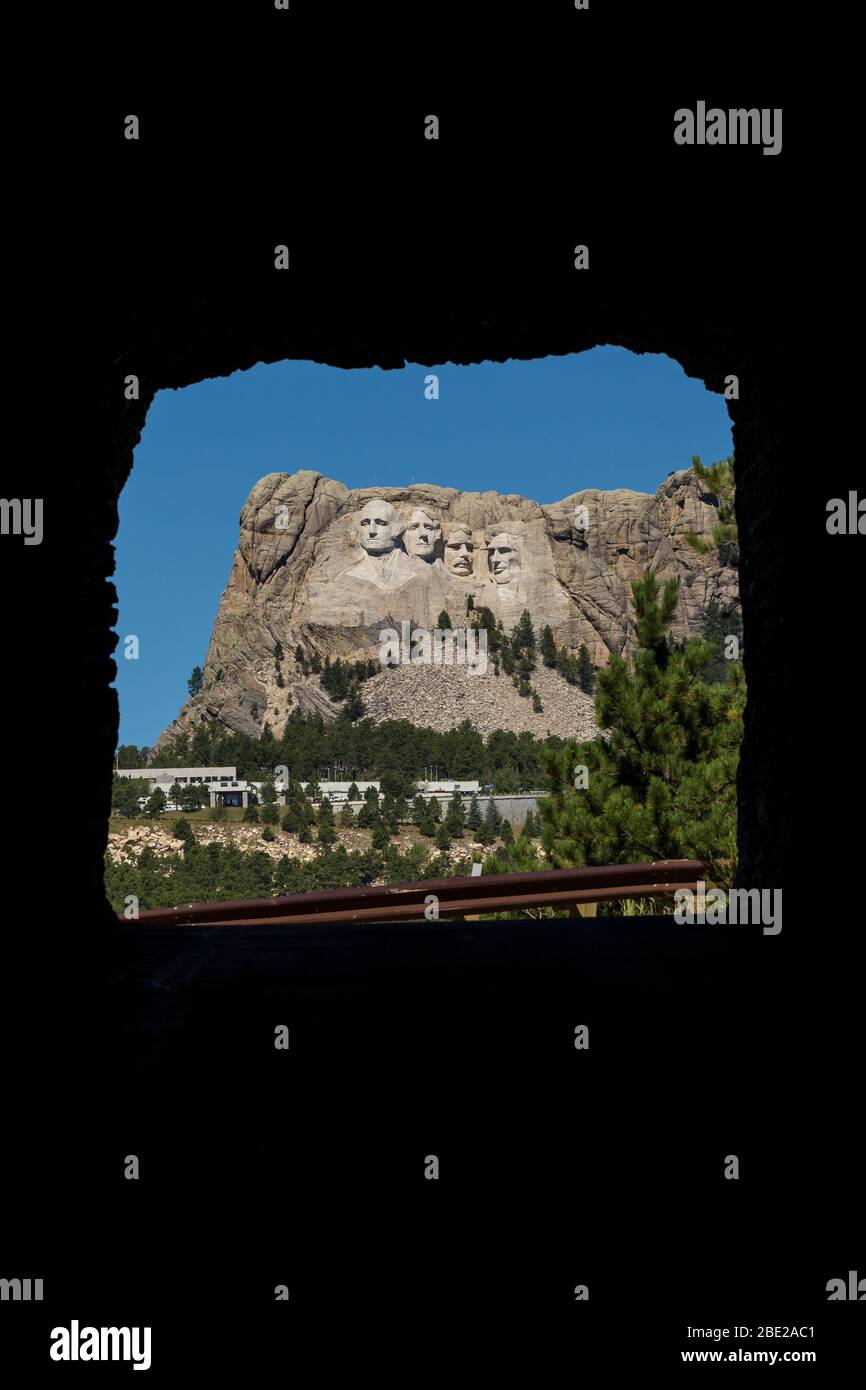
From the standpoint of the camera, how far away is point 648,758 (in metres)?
10.3

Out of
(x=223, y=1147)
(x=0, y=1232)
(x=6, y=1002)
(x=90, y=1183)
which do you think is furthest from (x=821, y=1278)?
(x=6, y=1002)

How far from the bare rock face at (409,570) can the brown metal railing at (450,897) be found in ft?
280

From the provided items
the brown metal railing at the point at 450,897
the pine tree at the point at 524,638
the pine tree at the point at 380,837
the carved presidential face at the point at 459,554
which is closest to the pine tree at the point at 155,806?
the pine tree at the point at 380,837

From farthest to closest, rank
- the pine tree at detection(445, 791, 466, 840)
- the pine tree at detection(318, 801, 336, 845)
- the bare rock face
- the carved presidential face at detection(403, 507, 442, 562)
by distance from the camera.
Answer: the carved presidential face at detection(403, 507, 442, 562) → the bare rock face → the pine tree at detection(445, 791, 466, 840) → the pine tree at detection(318, 801, 336, 845)

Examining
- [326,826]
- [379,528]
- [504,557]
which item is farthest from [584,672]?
[326,826]

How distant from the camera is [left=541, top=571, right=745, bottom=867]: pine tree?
31.2 ft

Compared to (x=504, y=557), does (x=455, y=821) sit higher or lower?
lower

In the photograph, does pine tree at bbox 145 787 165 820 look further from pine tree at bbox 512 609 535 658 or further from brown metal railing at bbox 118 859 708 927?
brown metal railing at bbox 118 859 708 927

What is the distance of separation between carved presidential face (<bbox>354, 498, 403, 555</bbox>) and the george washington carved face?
5594mm

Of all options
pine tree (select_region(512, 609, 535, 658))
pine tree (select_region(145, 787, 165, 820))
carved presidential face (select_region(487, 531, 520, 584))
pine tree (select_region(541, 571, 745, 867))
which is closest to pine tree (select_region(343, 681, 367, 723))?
pine tree (select_region(512, 609, 535, 658))

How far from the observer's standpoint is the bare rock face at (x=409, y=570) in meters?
95.7

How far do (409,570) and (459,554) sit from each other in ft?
20.1

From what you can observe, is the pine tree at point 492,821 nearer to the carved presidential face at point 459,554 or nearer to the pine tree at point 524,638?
the pine tree at point 524,638

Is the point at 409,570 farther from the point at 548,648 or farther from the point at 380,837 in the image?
the point at 380,837
